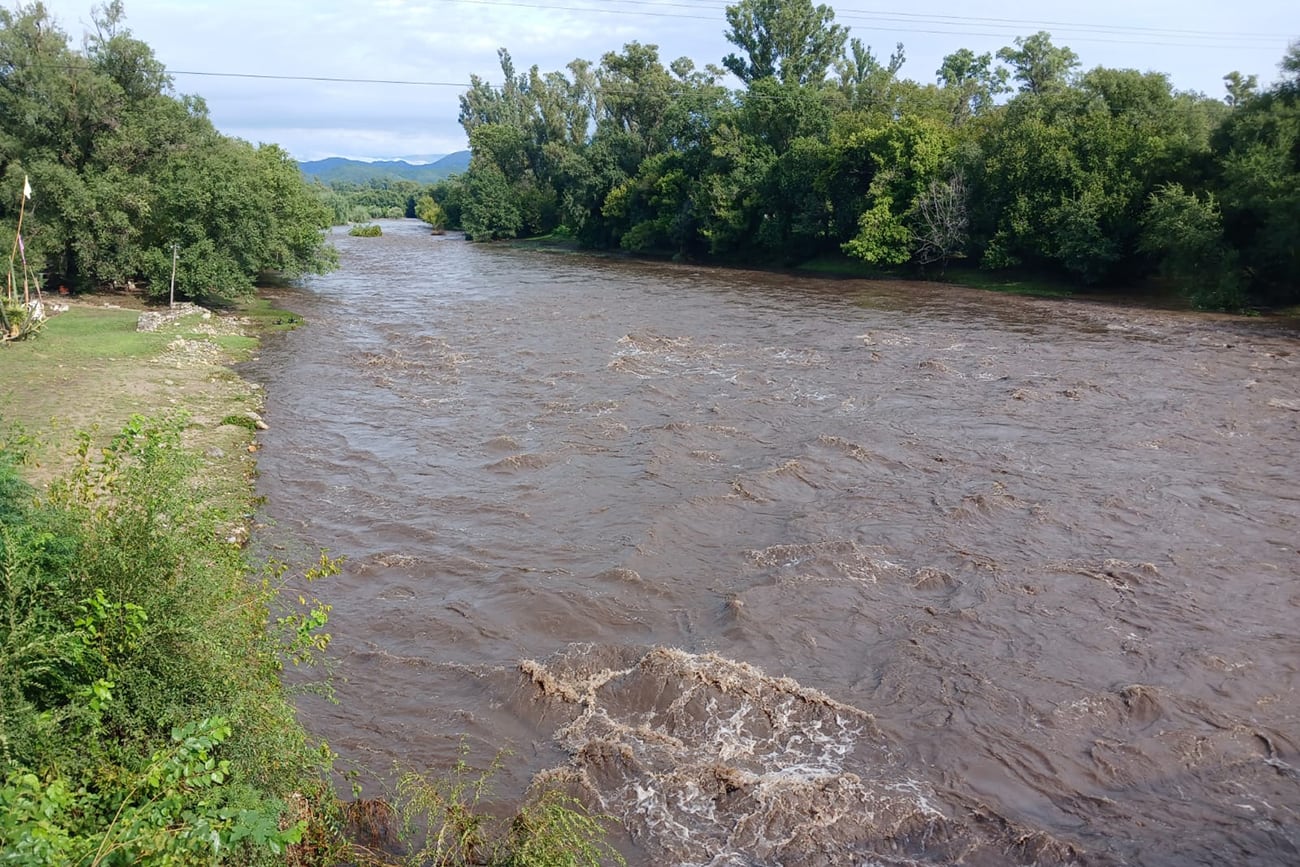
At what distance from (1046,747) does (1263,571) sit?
5.57 metres

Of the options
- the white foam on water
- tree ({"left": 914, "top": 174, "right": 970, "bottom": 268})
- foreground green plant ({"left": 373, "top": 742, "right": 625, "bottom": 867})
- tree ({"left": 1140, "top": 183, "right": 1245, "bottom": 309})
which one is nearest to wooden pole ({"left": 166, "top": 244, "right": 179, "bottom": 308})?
the white foam on water

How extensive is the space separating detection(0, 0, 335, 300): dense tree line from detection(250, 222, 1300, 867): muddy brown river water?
831 centimetres

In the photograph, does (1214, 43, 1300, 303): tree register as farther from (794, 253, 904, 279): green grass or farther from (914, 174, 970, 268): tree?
(794, 253, 904, 279): green grass

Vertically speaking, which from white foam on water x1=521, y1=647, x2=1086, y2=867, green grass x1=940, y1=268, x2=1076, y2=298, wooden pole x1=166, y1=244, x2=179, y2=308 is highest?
green grass x1=940, y1=268, x2=1076, y2=298

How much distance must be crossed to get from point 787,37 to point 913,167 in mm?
24900

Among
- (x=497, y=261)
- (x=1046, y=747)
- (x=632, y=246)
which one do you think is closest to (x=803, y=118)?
(x=632, y=246)

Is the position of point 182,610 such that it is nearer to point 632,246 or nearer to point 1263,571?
point 1263,571

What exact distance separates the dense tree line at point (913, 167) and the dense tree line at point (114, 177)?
26.0 m

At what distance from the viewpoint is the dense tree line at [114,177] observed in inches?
1169

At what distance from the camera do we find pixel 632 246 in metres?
59.2

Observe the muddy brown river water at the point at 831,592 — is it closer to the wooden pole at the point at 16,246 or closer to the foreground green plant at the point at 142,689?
the foreground green plant at the point at 142,689

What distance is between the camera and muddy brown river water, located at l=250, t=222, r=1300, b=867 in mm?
8195

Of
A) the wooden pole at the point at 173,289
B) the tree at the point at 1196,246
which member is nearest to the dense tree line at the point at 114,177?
the wooden pole at the point at 173,289

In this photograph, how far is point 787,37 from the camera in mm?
61969
